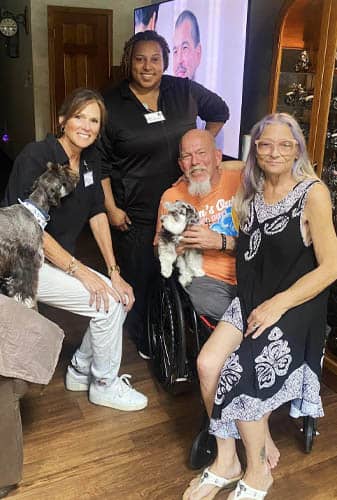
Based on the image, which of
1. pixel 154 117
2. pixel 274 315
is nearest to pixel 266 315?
pixel 274 315

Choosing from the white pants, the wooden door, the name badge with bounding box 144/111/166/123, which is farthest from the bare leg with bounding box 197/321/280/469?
the wooden door

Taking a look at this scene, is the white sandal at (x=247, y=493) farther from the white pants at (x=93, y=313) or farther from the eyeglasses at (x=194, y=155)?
the eyeglasses at (x=194, y=155)

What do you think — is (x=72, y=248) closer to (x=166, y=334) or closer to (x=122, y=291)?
(x=122, y=291)

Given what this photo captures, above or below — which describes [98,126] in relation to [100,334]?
above

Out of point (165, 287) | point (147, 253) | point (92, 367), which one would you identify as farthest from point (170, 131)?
point (92, 367)

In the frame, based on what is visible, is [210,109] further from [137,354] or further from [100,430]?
[100,430]

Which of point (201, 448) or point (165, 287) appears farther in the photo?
point (165, 287)

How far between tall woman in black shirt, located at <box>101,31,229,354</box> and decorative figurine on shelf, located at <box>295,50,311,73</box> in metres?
0.49

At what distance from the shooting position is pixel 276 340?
1.57 meters

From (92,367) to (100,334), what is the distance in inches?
8.0

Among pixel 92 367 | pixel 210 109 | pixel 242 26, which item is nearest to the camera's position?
pixel 92 367

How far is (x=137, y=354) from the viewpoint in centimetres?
262

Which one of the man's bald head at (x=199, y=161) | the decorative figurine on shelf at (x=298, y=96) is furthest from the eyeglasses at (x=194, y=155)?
the decorative figurine on shelf at (x=298, y=96)

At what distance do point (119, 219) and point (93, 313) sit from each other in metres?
0.58
